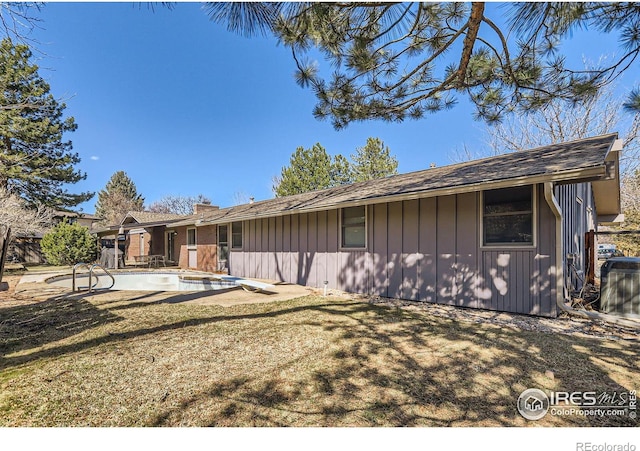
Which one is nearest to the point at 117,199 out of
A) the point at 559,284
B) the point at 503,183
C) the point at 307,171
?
the point at 307,171

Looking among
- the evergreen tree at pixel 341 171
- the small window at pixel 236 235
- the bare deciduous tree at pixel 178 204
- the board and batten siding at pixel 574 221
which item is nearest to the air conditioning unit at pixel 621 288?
the board and batten siding at pixel 574 221

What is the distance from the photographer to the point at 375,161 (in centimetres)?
2805

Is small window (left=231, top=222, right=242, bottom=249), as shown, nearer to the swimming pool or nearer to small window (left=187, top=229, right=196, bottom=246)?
the swimming pool

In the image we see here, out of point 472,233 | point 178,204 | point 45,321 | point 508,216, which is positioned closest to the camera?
point 45,321

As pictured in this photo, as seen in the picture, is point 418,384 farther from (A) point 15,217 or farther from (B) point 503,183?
(A) point 15,217

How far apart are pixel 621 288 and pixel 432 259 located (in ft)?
10.0

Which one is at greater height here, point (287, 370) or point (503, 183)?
point (503, 183)

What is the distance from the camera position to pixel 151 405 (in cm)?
247

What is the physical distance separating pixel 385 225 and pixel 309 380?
495 cm

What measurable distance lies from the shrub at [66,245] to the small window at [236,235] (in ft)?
32.9

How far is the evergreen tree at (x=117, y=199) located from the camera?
1522 inches

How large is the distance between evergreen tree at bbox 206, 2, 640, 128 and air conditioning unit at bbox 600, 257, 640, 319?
267 centimetres

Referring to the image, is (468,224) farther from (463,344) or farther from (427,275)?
(463,344)
